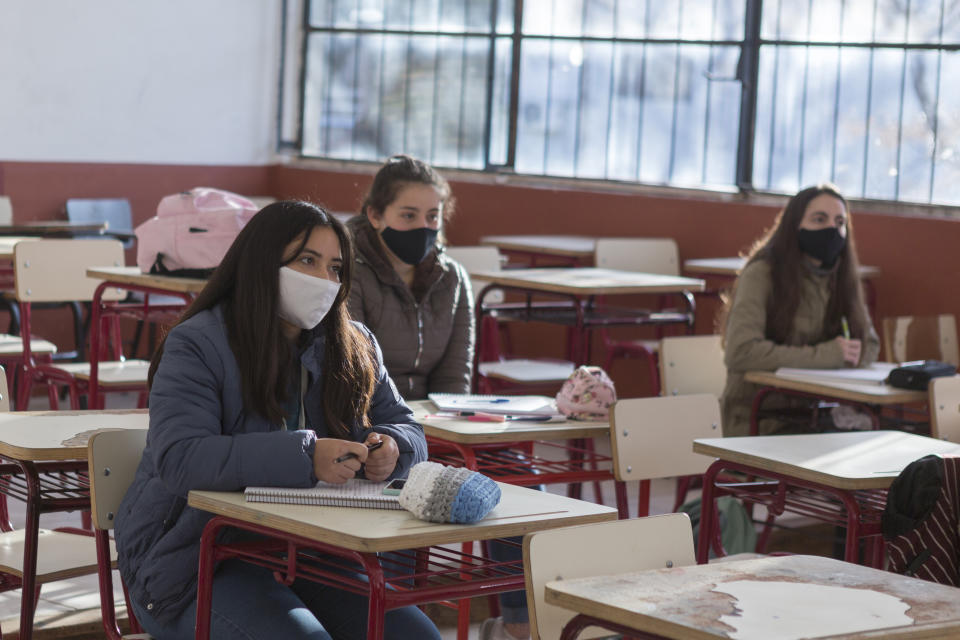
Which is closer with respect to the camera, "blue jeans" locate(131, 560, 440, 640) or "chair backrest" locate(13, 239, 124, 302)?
"blue jeans" locate(131, 560, 440, 640)

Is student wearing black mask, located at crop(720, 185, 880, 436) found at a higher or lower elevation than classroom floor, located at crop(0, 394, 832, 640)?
higher

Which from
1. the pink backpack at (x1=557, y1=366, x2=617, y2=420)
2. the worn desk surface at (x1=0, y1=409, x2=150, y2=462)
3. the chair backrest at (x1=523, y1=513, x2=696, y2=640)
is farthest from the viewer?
the pink backpack at (x1=557, y1=366, x2=617, y2=420)

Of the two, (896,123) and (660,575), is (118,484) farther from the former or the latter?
(896,123)

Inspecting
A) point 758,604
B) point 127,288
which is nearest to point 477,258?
point 127,288

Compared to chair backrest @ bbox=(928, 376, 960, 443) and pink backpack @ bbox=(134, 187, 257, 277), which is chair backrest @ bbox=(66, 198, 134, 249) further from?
chair backrest @ bbox=(928, 376, 960, 443)

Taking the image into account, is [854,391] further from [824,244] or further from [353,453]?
[353,453]

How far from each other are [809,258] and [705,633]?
10.4ft

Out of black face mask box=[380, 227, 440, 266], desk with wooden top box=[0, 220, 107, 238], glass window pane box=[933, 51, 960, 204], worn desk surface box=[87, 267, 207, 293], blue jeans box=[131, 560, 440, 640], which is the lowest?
blue jeans box=[131, 560, 440, 640]

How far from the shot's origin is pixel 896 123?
244 inches

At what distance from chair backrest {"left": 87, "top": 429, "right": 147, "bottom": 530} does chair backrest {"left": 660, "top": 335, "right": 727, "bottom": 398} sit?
2.07 metres

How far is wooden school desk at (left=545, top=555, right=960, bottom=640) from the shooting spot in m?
1.79

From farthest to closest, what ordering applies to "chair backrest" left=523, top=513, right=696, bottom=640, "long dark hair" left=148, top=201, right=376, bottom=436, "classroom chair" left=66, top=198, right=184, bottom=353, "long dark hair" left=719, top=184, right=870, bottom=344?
"classroom chair" left=66, top=198, right=184, bottom=353 < "long dark hair" left=719, top=184, right=870, bottom=344 < "long dark hair" left=148, top=201, right=376, bottom=436 < "chair backrest" left=523, top=513, right=696, bottom=640

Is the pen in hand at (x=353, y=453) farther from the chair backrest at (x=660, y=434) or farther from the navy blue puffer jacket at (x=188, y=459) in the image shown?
the chair backrest at (x=660, y=434)

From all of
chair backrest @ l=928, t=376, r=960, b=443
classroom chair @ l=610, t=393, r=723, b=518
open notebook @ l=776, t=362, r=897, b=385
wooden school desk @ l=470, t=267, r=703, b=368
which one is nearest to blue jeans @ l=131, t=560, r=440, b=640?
classroom chair @ l=610, t=393, r=723, b=518
